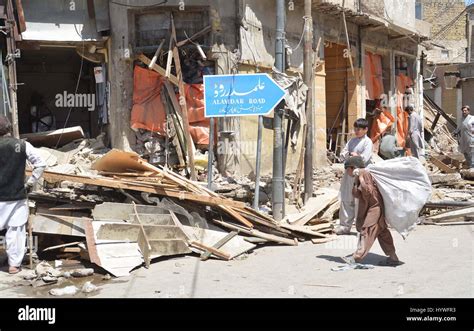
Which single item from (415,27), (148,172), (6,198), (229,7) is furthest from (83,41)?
(415,27)

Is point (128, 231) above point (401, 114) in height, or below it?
below

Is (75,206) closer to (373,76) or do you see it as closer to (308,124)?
(308,124)

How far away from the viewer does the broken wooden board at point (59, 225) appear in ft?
26.1

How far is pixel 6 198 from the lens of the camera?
720 cm

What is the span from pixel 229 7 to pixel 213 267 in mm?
7325

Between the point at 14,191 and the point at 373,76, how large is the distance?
1470 cm

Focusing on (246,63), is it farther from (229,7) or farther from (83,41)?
(83,41)

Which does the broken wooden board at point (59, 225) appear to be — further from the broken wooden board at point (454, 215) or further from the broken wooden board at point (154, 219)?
the broken wooden board at point (454, 215)

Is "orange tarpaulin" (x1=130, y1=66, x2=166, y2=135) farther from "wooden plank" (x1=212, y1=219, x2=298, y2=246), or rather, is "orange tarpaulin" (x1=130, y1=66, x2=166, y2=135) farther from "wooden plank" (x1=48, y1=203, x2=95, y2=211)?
"wooden plank" (x1=212, y1=219, x2=298, y2=246)

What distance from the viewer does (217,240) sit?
850 cm

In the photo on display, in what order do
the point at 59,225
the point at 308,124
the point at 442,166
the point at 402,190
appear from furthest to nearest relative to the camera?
1. the point at 442,166
2. the point at 308,124
3. the point at 59,225
4. the point at 402,190
